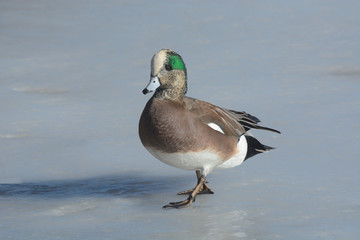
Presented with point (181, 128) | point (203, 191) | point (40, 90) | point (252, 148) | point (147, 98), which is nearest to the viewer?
point (181, 128)

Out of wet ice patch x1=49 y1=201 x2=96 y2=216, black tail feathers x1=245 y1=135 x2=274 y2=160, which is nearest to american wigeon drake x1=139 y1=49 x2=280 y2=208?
black tail feathers x1=245 y1=135 x2=274 y2=160

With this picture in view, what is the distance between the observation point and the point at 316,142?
5895 mm

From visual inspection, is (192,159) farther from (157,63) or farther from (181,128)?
(157,63)

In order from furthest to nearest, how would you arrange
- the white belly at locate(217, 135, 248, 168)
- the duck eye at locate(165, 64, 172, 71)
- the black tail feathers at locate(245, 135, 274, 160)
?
1. the black tail feathers at locate(245, 135, 274, 160)
2. the white belly at locate(217, 135, 248, 168)
3. the duck eye at locate(165, 64, 172, 71)

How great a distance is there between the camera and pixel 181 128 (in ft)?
15.7

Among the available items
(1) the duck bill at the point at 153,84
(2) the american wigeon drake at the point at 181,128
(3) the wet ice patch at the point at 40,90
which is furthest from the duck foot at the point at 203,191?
(3) the wet ice patch at the point at 40,90

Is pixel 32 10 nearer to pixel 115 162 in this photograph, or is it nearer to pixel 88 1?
pixel 88 1

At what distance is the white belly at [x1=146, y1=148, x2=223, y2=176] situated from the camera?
4.81 m

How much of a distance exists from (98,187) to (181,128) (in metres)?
0.82

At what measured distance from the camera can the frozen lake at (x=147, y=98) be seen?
15.3 ft

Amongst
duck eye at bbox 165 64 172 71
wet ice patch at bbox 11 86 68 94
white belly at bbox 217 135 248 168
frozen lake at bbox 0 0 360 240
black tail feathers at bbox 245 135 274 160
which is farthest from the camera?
wet ice patch at bbox 11 86 68 94

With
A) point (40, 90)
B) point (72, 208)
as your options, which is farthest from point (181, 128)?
point (40, 90)

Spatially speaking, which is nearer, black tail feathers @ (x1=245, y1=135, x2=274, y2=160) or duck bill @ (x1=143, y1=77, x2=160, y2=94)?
duck bill @ (x1=143, y1=77, x2=160, y2=94)

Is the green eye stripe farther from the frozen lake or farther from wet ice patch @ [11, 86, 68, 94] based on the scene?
wet ice patch @ [11, 86, 68, 94]
